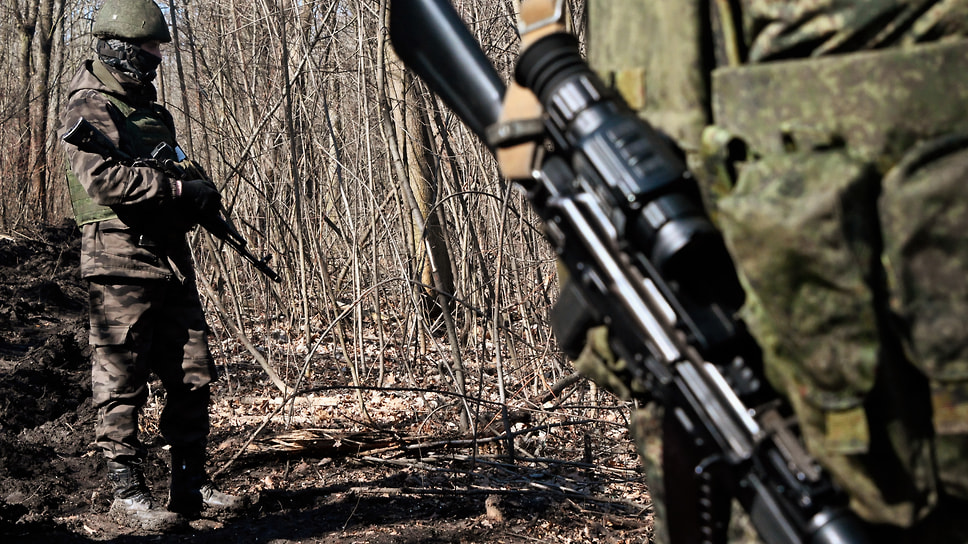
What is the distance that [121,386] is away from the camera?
340 cm

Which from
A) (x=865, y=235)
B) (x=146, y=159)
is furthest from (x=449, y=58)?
(x=146, y=159)

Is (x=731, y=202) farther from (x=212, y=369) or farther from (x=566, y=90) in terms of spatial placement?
(x=212, y=369)

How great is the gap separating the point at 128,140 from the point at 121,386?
3.40 ft

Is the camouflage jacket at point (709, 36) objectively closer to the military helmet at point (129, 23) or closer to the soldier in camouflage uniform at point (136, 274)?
the soldier in camouflage uniform at point (136, 274)

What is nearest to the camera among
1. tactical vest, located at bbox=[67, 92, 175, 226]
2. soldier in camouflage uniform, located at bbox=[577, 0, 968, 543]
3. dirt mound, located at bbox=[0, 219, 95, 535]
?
soldier in camouflage uniform, located at bbox=[577, 0, 968, 543]

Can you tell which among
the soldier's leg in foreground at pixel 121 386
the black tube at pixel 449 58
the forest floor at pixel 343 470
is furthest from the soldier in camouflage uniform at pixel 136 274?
the black tube at pixel 449 58

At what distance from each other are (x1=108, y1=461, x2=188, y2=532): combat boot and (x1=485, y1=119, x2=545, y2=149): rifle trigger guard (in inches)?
101

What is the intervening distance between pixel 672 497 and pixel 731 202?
55 cm

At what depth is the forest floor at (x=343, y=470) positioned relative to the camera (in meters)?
3.30

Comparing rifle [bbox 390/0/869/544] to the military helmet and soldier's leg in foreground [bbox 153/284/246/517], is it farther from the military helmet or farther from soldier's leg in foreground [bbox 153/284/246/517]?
the military helmet

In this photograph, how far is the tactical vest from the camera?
346 cm

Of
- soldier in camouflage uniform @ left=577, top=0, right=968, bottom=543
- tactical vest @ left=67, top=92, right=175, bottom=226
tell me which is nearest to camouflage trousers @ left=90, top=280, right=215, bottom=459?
tactical vest @ left=67, top=92, right=175, bottom=226

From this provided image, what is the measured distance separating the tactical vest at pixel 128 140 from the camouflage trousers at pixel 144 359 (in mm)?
306

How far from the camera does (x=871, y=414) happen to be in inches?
46.6
